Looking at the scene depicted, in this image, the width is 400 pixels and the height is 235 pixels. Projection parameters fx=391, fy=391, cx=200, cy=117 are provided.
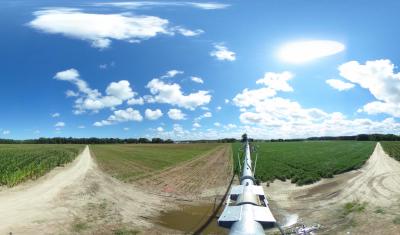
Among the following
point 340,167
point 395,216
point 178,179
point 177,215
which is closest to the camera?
point 395,216

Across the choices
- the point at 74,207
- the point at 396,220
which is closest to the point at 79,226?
the point at 74,207

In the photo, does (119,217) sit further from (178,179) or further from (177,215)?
(178,179)

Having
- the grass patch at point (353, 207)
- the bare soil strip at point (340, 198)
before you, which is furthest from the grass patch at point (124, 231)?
the grass patch at point (353, 207)

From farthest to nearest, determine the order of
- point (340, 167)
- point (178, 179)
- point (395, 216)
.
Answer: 1. point (340, 167)
2. point (178, 179)
3. point (395, 216)

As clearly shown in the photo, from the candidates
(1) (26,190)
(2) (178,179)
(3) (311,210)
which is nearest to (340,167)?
(2) (178,179)

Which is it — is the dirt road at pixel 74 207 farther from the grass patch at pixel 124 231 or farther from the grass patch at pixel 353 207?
the grass patch at pixel 353 207

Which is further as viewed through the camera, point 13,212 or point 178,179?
point 178,179
